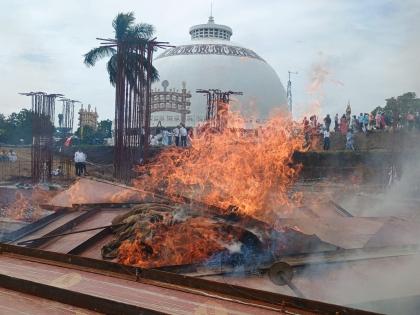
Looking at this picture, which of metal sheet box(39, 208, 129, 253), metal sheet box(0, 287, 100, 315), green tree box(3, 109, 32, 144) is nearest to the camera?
metal sheet box(0, 287, 100, 315)

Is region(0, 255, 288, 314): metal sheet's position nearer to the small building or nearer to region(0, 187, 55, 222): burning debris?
region(0, 187, 55, 222): burning debris

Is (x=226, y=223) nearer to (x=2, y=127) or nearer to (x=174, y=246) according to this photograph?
(x=174, y=246)

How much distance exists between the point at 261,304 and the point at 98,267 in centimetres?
158

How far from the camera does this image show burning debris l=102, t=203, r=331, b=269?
19.1 feet

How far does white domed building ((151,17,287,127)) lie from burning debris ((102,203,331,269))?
26503 mm

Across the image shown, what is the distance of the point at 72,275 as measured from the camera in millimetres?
3896

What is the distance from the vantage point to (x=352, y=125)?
797 inches

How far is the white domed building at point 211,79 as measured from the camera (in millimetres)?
33188

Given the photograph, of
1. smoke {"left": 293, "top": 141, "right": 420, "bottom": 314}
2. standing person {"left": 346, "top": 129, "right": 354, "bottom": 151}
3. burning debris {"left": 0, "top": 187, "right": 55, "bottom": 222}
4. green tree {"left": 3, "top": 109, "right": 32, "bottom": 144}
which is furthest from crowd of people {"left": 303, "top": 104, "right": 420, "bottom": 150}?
green tree {"left": 3, "top": 109, "right": 32, "bottom": 144}

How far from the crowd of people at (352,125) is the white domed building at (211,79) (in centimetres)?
1366

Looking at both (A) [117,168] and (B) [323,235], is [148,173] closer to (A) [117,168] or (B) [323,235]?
(A) [117,168]

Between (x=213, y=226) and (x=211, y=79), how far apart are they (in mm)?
32011

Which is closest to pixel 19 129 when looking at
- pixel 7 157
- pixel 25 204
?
pixel 7 157

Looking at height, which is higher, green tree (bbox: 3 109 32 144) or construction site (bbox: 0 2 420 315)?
green tree (bbox: 3 109 32 144)
